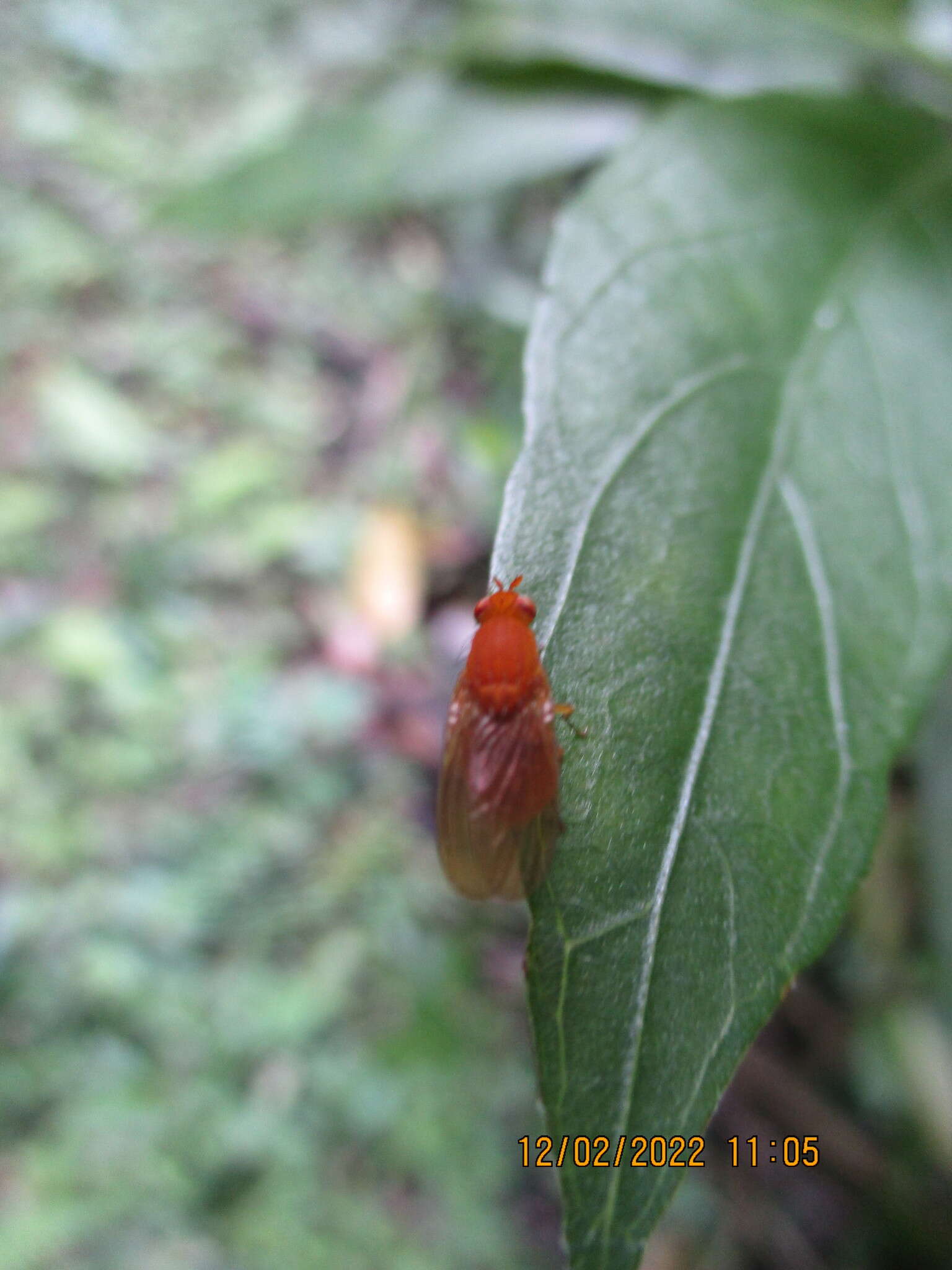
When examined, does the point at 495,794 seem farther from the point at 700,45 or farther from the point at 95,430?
the point at 95,430

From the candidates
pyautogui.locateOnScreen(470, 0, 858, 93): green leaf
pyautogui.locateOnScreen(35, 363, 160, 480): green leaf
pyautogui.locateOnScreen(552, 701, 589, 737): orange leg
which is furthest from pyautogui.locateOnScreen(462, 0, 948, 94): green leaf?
pyautogui.locateOnScreen(35, 363, 160, 480): green leaf

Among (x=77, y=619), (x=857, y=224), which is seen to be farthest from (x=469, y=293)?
(x=857, y=224)

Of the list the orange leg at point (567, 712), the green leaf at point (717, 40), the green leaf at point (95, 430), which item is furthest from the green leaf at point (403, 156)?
the green leaf at point (95, 430)

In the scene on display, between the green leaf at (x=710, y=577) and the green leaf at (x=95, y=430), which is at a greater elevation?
the green leaf at (x=95, y=430)

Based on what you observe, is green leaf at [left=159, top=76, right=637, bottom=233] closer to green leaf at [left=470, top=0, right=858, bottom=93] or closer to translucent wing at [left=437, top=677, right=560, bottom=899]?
green leaf at [left=470, top=0, right=858, bottom=93]

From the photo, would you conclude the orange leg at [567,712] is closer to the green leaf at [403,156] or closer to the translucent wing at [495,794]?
the translucent wing at [495,794]

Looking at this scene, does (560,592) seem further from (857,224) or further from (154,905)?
(154,905)

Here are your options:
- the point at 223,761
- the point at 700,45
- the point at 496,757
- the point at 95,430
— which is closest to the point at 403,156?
the point at 700,45
